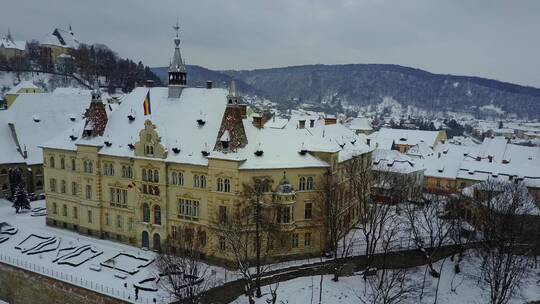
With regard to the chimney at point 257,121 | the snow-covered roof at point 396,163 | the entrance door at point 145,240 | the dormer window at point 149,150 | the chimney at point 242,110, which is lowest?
the entrance door at point 145,240

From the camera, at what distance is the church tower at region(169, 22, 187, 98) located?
59781mm

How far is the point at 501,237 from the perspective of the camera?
46.2 m

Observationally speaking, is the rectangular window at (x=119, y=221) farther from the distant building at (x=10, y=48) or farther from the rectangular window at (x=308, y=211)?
the distant building at (x=10, y=48)

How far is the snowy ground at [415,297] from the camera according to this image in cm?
4553

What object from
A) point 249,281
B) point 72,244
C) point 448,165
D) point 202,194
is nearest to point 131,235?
point 72,244

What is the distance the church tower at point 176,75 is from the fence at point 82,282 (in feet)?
87.4

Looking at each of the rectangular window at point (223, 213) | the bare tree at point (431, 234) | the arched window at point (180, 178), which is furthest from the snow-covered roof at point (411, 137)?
the arched window at point (180, 178)

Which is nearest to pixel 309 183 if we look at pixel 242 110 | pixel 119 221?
pixel 242 110

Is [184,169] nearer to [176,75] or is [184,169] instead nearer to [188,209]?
[188,209]

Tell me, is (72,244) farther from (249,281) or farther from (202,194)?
(249,281)

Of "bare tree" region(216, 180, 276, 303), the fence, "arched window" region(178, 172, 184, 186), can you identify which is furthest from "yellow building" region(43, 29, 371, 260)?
the fence

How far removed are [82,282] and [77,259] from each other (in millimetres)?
7118

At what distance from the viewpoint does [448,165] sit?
8819 centimetres

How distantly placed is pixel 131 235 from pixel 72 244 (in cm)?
819
